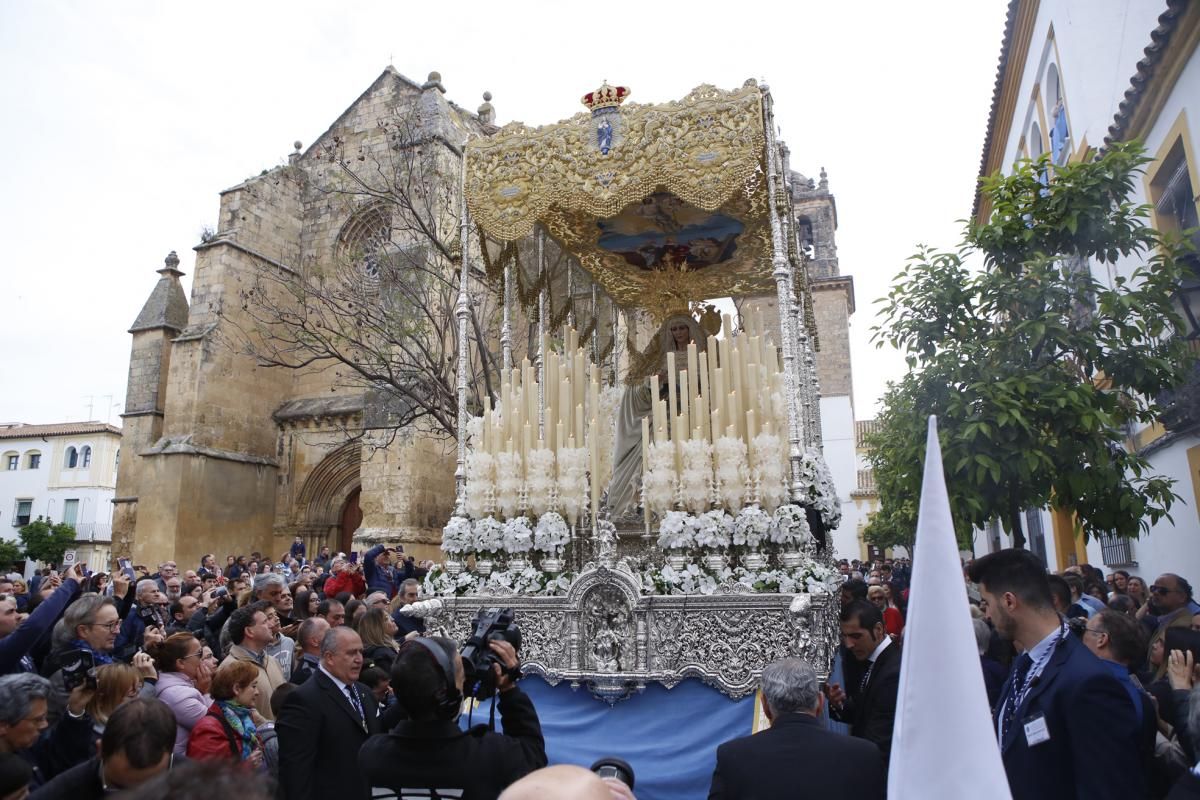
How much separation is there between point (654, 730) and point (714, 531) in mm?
1229

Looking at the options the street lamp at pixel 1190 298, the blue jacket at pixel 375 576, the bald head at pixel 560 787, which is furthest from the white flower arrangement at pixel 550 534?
the blue jacket at pixel 375 576

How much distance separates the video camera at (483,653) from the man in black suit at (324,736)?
0.55 meters

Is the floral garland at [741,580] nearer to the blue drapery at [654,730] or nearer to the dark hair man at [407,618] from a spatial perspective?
the blue drapery at [654,730]

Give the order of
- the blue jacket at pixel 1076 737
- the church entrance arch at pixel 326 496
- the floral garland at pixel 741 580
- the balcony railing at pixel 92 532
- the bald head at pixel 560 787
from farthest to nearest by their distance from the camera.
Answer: the balcony railing at pixel 92 532 < the church entrance arch at pixel 326 496 < the floral garland at pixel 741 580 < the blue jacket at pixel 1076 737 < the bald head at pixel 560 787

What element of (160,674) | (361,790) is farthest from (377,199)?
(361,790)

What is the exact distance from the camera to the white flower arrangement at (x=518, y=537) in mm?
5539

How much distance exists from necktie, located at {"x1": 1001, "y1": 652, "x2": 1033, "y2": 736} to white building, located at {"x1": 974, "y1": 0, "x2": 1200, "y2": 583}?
4870mm

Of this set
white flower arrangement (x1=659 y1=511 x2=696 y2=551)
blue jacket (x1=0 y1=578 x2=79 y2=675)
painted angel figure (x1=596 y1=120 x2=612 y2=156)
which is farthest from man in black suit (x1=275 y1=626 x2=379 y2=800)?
painted angel figure (x1=596 y1=120 x2=612 y2=156)

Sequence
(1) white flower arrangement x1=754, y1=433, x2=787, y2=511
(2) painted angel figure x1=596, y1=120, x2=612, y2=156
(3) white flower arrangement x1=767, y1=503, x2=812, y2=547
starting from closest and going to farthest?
(3) white flower arrangement x1=767, y1=503, x2=812, y2=547 < (1) white flower arrangement x1=754, y1=433, x2=787, y2=511 < (2) painted angel figure x1=596, y1=120, x2=612, y2=156

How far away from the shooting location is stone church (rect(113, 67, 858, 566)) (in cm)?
1658

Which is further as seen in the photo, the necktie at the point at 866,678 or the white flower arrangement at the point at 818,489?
the white flower arrangement at the point at 818,489

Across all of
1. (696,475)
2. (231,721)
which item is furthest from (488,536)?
(231,721)

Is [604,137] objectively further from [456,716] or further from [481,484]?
[456,716]

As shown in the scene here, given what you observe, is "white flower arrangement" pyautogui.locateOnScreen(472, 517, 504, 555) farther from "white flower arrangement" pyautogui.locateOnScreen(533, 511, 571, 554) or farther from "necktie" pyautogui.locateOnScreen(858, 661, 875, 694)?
"necktie" pyautogui.locateOnScreen(858, 661, 875, 694)
